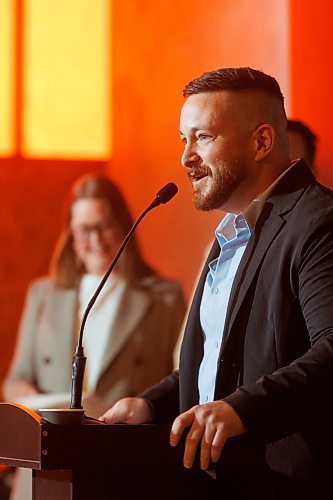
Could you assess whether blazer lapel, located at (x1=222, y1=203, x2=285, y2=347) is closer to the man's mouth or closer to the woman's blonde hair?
the man's mouth

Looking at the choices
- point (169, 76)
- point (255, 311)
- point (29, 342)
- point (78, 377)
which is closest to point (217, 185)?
point (255, 311)

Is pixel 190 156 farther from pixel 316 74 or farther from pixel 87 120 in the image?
pixel 87 120

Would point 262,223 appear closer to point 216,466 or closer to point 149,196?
point 216,466

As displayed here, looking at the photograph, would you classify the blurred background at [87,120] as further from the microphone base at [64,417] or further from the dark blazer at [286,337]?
the microphone base at [64,417]

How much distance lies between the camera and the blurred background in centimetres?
455

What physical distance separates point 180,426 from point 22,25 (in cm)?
430

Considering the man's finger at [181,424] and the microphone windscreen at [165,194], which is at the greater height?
the microphone windscreen at [165,194]

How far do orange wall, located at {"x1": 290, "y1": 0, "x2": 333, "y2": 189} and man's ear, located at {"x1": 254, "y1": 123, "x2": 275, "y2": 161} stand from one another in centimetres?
127

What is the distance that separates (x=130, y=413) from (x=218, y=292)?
0.28 meters

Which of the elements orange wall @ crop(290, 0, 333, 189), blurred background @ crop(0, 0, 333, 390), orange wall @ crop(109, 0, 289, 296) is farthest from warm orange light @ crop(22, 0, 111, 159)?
orange wall @ crop(290, 0, 333, 189)

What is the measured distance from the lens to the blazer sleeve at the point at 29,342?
154 inches

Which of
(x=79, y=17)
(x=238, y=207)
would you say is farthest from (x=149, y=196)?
(x=238, y=207)

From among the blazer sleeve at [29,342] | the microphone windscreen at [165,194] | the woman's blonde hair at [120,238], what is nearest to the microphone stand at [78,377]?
the microphone windscreen at [165,194]

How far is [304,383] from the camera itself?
160 cm
